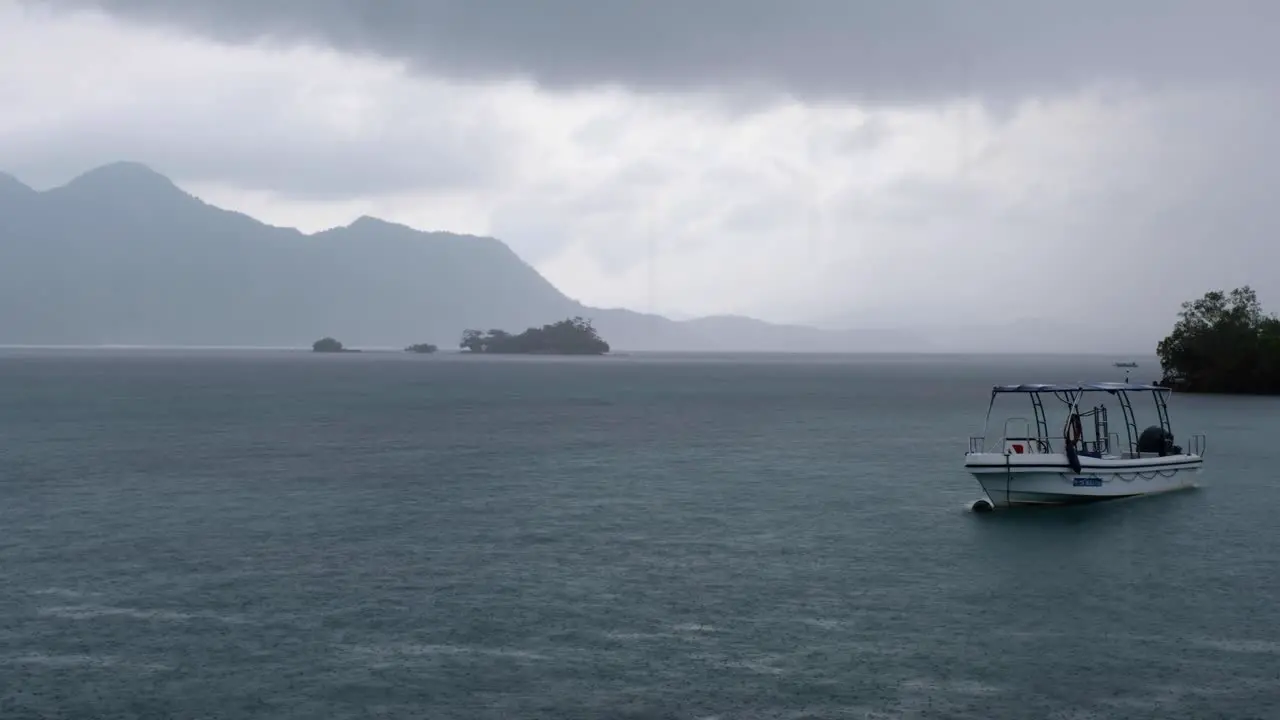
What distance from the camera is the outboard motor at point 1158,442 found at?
71.0 m

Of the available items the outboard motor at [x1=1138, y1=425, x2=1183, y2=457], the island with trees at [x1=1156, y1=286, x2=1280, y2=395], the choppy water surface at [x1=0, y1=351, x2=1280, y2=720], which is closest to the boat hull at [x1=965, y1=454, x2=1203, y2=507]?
the choppy water surface at [x1=0, y1=351, x2=1280, y2=720]

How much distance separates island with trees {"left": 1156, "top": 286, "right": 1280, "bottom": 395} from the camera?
182 metres

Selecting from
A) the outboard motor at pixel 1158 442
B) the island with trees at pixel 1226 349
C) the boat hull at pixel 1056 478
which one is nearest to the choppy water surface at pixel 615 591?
the boat hull at pixel 1056 478

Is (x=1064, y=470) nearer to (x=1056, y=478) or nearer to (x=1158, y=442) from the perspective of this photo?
(x=1056, y=478)

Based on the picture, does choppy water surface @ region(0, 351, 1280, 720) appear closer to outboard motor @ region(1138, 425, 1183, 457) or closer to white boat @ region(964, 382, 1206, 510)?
white boat @ region(964, 382, 1206, 510)

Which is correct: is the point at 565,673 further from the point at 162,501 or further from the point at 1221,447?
the point at 1221,447

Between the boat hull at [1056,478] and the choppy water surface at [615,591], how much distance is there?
4.46ft

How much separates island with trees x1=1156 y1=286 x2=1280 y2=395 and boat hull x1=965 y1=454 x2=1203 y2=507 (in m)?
132

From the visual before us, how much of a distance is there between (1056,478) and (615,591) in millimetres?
32108

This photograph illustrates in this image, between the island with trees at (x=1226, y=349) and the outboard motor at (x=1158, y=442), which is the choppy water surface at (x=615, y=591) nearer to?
the outboard motor at (x=1158, y=442)

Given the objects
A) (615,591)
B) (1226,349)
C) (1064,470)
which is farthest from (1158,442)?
(1226,349)

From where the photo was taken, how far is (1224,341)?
7288 inches

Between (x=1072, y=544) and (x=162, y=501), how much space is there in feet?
161

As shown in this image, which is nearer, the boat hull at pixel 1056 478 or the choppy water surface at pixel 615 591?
the choppy water surface at pixel 615 591
